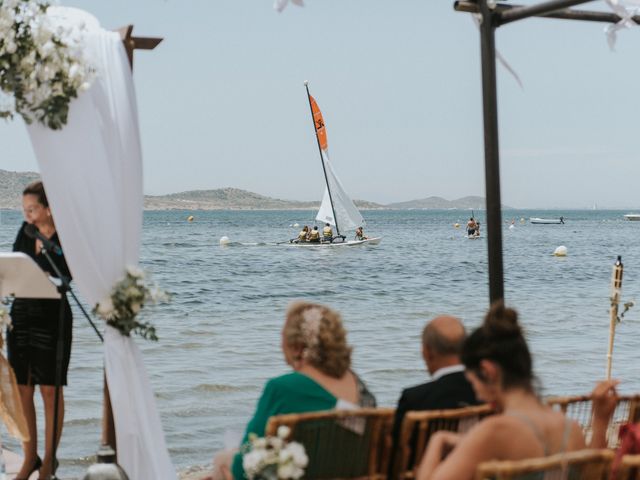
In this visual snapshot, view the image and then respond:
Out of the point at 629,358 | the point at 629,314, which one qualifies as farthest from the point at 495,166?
the point at 629,314

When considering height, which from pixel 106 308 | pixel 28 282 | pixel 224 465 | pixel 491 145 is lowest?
pixel 224 465

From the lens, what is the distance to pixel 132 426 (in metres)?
3.95

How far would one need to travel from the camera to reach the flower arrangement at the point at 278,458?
103 inches

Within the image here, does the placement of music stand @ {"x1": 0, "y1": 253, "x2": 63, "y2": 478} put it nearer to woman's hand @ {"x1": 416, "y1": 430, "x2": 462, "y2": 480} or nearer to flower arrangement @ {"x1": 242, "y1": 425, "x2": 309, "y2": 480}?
flower arrangement @ {"x1": 242, "y1": 425, "x2": 309, "y2": 480}

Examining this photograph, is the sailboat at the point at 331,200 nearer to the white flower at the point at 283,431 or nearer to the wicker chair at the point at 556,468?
the white flower at the point at 283,431

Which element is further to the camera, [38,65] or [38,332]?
[38,332]

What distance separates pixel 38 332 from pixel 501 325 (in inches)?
92.9

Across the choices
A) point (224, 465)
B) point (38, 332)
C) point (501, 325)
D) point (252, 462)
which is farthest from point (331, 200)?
point (501, 325)

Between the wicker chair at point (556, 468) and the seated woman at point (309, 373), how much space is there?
74 centimetres

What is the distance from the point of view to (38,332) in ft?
13.8

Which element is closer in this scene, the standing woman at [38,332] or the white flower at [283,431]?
the white flower at [283,431]

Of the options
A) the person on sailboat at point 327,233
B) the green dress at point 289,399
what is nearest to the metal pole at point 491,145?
the green dress at point 289,399

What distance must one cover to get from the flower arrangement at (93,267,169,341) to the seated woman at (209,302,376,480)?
103cm

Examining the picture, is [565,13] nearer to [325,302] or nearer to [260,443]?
[260,443]
